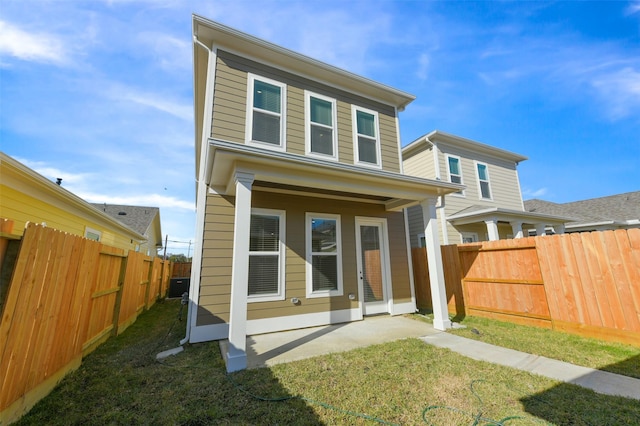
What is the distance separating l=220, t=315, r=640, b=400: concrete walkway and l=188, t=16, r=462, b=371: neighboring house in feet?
1.31

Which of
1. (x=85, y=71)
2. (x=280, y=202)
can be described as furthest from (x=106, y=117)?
(x=280, y=202)

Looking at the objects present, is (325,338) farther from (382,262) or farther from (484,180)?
(484,180)

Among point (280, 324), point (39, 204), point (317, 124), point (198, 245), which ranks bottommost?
point (280, 324)

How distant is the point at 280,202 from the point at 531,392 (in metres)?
4.55

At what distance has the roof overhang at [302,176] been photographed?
369cm

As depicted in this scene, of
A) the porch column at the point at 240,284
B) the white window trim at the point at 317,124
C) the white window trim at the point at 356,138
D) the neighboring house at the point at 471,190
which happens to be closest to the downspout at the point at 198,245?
the porch column at the point at 240,284

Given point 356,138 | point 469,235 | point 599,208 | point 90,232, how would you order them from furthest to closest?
point 599,208, point 469,235, point 90,232, point 356,138

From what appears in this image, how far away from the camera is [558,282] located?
4547 mm

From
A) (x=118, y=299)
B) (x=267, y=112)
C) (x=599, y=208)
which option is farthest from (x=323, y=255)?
(x=599, y=208)

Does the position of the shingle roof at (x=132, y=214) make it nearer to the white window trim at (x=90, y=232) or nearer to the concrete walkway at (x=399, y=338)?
the white window trim at (x=90, y=232)

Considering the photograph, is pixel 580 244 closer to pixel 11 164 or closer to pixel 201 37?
pixel 201 37

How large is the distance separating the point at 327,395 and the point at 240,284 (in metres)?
1.67

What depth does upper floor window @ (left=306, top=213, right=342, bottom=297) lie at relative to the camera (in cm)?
→ 534

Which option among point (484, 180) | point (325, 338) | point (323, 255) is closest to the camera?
point (325, 338)
